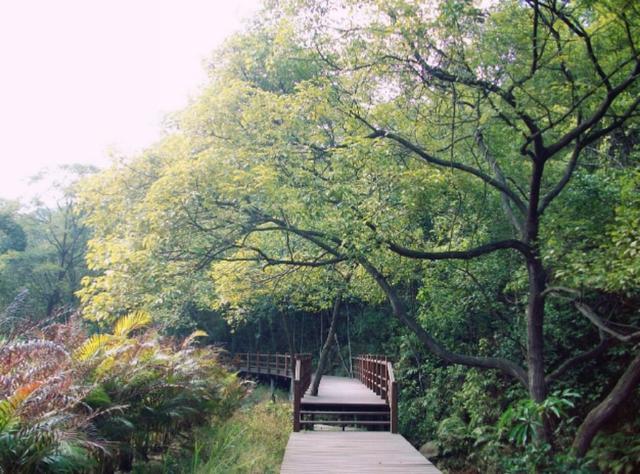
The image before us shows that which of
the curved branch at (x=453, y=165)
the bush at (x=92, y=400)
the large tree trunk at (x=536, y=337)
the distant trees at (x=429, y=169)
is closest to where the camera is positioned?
the bush at (x=92, y=400)

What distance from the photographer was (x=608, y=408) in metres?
6.17

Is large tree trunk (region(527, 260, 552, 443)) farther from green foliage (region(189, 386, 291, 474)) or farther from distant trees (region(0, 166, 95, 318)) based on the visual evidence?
distant trees (region(0, 166, 95, 318))

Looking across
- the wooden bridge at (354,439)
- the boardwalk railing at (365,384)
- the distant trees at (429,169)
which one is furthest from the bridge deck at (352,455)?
the distant trees at (429,169)

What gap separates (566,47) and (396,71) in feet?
6.76

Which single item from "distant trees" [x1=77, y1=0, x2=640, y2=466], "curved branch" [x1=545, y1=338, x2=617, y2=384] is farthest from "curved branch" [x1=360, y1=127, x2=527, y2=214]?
"curved branch" [x1=545, y1=338, x2=617, y2=384]

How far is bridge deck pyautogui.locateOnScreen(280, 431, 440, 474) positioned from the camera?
19.6 ft

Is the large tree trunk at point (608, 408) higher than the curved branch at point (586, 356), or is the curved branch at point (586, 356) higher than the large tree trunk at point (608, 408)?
the curved branch at point (586, 356)

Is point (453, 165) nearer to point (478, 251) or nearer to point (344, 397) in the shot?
point (478, 251)

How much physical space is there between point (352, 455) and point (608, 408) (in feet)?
10.1

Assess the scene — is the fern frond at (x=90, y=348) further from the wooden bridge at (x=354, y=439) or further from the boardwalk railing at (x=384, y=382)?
the boardwalk railing at (x=384, y=382)

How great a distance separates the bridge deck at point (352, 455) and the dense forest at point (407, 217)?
126 centimetres

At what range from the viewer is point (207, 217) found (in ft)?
26.0

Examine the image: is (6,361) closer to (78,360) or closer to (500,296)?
(78,360)

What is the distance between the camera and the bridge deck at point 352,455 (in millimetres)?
5973
